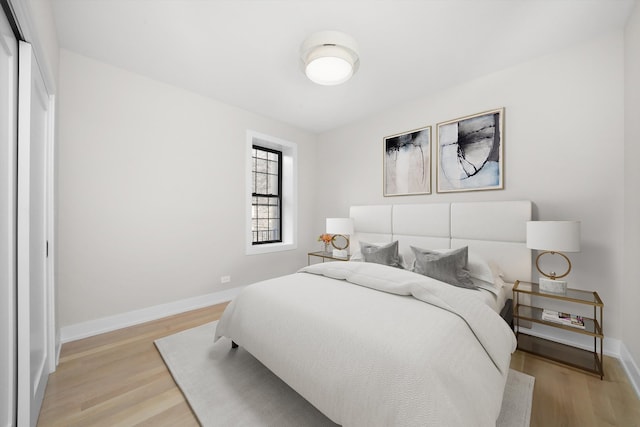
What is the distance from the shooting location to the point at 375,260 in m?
2.80

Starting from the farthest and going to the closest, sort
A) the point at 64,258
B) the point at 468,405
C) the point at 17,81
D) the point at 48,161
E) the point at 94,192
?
the point at 94,192 < the point at 64,258 < the point at 48,161 < the point at 17,81 < the point at 468,405

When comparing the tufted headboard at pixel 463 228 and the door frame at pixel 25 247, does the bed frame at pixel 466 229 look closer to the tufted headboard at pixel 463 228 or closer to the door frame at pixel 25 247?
the tufted headboard at pixel 463 228

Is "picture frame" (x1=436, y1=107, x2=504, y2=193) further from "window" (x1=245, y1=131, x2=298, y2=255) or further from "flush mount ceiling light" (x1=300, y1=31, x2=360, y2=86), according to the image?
"window" (x1=245, y1=131, x2=298, y2=255)

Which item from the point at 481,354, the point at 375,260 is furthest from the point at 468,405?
the point at 375,260

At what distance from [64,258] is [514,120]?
4.44m

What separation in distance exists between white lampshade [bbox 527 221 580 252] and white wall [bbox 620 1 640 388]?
31 centimetres

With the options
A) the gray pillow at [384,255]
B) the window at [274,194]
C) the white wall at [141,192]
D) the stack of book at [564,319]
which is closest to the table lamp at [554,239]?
the stack of book at [564,319]

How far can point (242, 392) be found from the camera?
5.36 feet

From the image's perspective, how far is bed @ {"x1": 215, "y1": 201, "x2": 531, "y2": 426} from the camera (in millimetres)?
1042

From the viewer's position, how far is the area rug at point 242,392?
1.43 metres

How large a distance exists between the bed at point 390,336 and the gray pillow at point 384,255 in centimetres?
40

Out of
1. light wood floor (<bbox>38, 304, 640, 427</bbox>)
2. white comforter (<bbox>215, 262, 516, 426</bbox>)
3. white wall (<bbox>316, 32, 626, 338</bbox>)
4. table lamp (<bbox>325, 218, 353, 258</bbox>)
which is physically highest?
white wall (<bbox>316, 32, 626, 338</bbox>)

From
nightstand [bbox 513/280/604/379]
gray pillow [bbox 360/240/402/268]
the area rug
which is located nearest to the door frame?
the area rug

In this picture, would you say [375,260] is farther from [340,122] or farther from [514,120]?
[340,122]
